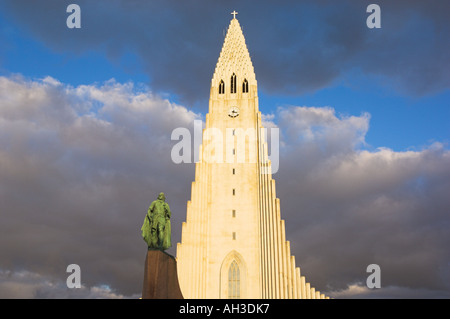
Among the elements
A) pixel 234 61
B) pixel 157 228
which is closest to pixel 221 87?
pixel 234 61

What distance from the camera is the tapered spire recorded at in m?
51.9

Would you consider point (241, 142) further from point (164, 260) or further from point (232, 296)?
point (164, 260)

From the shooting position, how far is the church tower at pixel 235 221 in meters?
40.5

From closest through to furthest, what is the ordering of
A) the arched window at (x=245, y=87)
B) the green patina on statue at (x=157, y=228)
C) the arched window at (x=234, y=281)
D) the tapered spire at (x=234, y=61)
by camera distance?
the green patina on statue at (x=157, y=228) < the arched window at (x=234, y=281) < the arched window at (x=245, y=87) < the tapered spire at (x=234, y=61)

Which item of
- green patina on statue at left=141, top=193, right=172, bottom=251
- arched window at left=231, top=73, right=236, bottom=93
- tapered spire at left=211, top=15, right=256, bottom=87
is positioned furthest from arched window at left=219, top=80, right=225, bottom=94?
green patina on statue at left=141, top=193, right=172, bottom=251

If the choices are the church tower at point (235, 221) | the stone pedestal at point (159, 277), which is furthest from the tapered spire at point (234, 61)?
the stone pedestal at point (159, 277)

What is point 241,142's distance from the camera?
1864 inches

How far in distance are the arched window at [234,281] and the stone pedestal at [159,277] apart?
23153 mm

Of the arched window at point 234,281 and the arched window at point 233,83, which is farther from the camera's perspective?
the arched window at point 233,83

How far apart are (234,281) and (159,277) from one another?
2467 cm

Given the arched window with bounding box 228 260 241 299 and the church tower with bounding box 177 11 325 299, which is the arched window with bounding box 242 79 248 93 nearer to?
the church tower with bounding box 177 11 325 299

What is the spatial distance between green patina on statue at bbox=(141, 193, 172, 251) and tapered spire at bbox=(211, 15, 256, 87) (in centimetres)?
3332

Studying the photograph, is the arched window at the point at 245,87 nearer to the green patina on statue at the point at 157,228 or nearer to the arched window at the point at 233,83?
the arched window at the point at 233,83
